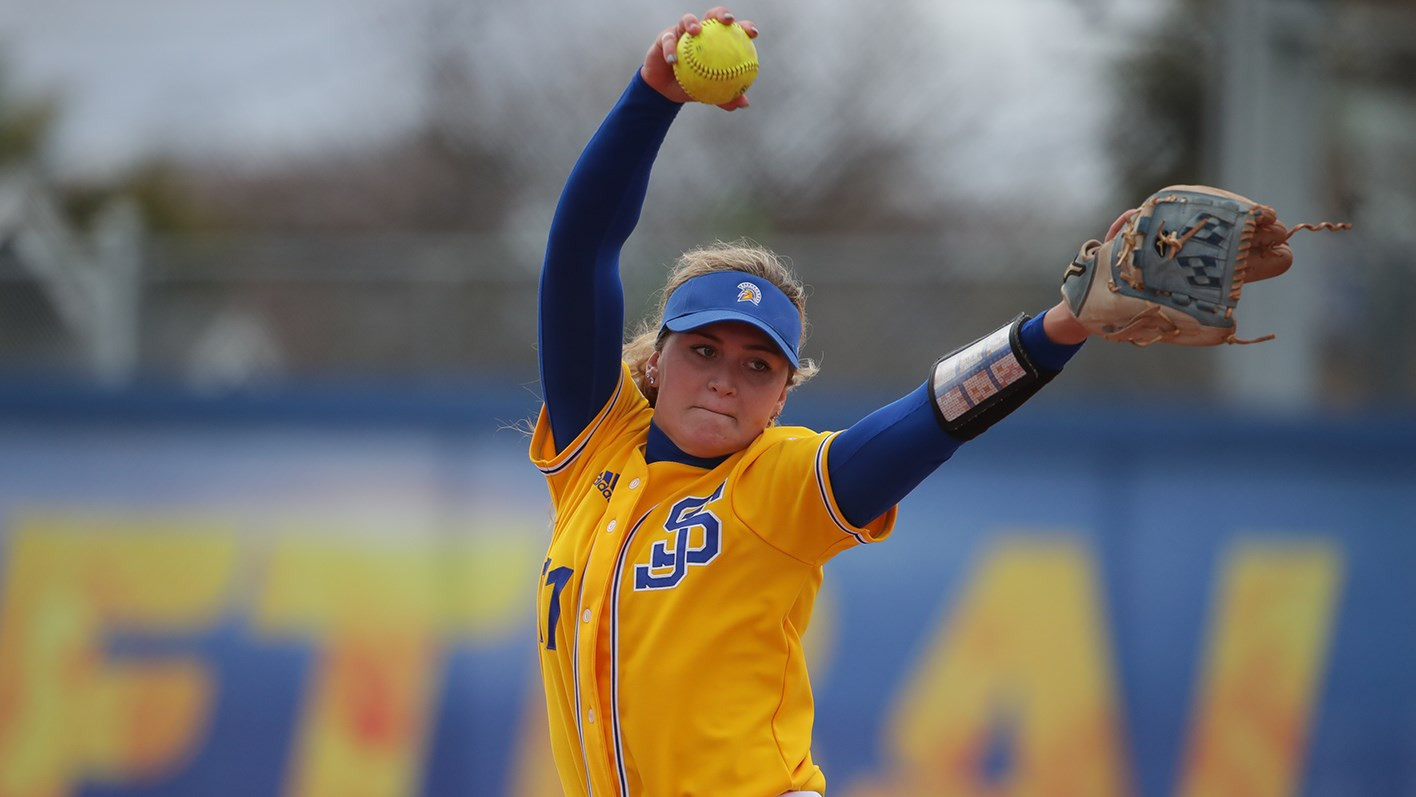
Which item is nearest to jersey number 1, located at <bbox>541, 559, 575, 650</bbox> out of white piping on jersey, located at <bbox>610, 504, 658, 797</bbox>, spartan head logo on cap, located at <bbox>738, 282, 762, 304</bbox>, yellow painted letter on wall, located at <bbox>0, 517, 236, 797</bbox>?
white piping on jersey, located at <bbox>610, 504, 658, 797</bbox>

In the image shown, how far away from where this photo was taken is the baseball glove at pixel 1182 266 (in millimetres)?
2014

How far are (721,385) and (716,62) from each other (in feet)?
1.73

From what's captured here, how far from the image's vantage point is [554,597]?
8.29 ft

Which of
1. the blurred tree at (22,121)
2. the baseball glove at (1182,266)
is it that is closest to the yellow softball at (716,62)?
the baseball glove at (1182,266)

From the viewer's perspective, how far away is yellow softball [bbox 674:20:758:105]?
2.28m

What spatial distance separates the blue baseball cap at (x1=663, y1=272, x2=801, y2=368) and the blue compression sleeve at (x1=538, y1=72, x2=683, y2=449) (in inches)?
5.9

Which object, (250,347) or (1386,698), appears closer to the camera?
(1386,698)

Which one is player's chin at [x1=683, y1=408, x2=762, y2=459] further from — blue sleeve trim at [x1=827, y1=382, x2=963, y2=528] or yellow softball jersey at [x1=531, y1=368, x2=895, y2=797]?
blue sleeve trim at [x1=827, y1=382, x2=963, y2=528]

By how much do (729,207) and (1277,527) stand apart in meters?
8.78

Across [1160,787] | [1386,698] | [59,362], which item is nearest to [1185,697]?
[1160,787]

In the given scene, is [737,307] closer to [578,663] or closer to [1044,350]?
[1044,350]

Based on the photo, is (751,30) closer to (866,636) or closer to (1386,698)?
(866,636)

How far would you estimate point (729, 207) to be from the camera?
13.7 m

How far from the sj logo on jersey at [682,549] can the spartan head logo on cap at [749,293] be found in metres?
0.31
